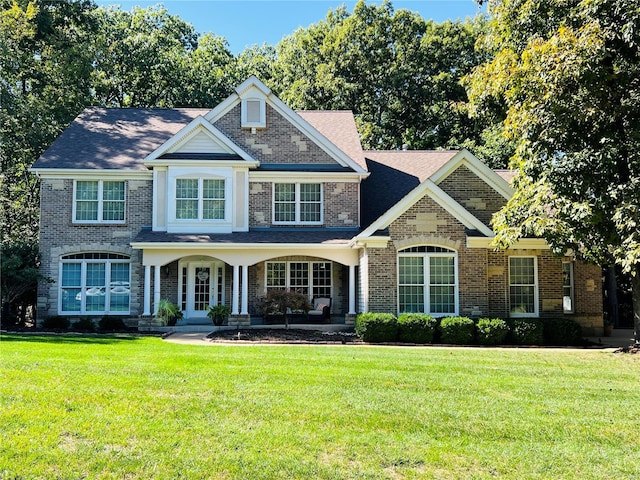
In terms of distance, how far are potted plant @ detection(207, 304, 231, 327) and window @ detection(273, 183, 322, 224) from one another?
420 centimetres

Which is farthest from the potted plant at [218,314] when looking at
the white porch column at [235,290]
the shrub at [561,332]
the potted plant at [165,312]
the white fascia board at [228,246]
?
the shrub at [561,332]

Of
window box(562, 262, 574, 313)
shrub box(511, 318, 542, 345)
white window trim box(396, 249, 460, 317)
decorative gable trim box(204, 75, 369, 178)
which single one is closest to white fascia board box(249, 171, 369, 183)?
decorative gable trim box(204, 75, 369, 178)

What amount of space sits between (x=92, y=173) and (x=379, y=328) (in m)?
12.3

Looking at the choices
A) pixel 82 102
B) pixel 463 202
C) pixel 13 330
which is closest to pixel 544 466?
pixel 463 202

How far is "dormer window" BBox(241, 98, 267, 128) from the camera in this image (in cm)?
2258

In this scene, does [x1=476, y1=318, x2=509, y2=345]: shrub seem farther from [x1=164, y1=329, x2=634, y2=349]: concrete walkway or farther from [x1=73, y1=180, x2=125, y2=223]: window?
[x1=73, y1=180, x2=125, y2=223]: window

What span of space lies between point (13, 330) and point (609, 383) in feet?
54.6

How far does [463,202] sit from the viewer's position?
20.6m

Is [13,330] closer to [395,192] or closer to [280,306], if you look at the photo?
[280,306]

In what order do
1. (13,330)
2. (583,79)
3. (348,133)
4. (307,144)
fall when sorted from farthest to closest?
(348,133) → (307,144) → (13,330) → (583,79)

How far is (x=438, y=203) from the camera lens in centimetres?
1823

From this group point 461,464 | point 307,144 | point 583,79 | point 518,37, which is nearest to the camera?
point 461,464

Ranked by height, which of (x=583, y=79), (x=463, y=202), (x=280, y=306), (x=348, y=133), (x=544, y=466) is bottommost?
(x=544, y=466)

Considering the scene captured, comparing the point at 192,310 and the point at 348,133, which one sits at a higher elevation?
the point at 348,133
